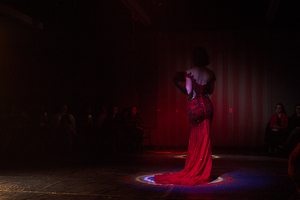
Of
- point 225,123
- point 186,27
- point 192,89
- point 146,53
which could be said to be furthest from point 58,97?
point 192,89

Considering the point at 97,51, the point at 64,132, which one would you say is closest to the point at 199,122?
the point at 64,132

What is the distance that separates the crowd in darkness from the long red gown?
375 cm

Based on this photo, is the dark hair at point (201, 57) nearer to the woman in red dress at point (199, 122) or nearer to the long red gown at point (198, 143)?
the woman in red dress at point (199, 122)

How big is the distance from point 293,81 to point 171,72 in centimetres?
326

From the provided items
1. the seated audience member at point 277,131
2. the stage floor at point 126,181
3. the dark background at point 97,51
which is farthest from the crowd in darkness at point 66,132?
the seated audience member at point 277,131

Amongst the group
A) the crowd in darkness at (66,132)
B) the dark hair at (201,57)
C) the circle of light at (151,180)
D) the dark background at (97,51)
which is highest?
the dark background at (97,51)

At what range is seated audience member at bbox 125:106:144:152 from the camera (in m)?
7.96

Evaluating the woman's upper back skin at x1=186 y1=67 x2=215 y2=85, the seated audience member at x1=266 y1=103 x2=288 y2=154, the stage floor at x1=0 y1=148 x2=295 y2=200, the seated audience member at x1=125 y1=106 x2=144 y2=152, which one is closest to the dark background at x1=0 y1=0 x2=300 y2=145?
the seated audience member at x1=266 y1=103 x2=288 y2=154

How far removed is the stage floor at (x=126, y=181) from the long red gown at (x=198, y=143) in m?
0.19

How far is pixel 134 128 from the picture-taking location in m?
7.96

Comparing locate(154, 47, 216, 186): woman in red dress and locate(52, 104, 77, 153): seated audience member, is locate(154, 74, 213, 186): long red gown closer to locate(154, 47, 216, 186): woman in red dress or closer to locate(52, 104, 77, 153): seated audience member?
locate(154, 47, 216, 186): woman in red dress

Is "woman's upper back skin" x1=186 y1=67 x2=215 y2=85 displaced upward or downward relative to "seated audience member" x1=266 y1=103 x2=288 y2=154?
upward

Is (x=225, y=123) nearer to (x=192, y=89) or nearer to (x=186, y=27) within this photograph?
(x=186, y=27)

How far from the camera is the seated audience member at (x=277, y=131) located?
25.0ft
